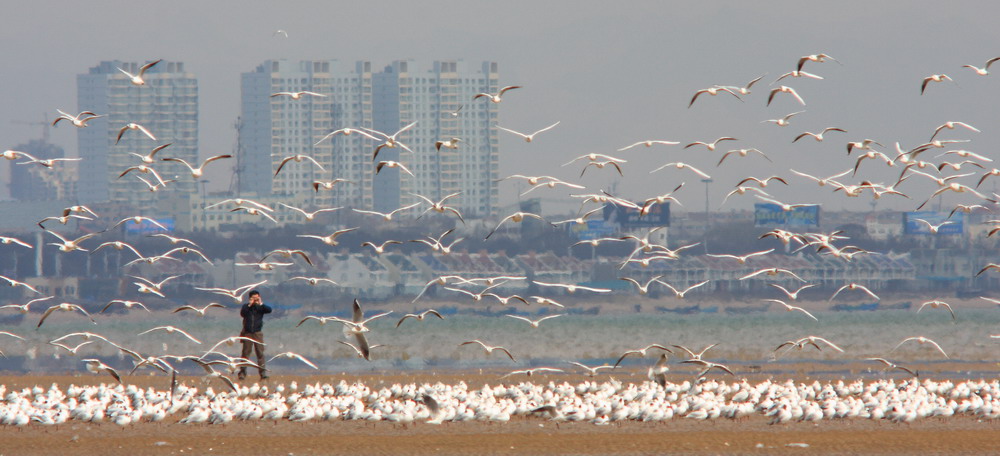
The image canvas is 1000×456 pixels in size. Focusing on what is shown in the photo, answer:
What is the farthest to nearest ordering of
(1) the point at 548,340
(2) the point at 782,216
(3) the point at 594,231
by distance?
(2) the point at 782,216 < (3) the point at 594,231 < (1) the point at 548,340

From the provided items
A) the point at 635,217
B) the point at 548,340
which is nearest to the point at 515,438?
the point at 548,340

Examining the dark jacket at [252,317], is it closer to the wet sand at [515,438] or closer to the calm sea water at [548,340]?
the wet sand at [515,438]

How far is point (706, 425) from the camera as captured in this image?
23.0 m

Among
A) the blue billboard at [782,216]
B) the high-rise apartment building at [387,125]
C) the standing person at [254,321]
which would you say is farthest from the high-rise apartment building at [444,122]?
the standing person at [254,321]

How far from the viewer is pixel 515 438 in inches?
867

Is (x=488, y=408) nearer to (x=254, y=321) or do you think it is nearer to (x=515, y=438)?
(x=515, y=438)

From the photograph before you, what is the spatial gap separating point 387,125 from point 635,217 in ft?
203

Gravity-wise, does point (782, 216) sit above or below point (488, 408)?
above

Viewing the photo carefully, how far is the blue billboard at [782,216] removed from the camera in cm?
15275

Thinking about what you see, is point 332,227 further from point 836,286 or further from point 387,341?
point 387,341

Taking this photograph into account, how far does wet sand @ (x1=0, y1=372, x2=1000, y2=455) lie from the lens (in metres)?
21.1

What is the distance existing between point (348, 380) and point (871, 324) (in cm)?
5953

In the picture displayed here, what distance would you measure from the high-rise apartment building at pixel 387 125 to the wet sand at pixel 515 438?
161 metres

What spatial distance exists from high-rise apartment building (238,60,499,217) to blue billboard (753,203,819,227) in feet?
142
